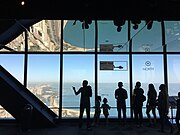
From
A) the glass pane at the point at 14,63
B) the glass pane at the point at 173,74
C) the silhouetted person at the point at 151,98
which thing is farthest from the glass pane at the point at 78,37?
the glass pane at the point at 173,74

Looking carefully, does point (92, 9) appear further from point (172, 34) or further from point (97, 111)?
point (172, 34)

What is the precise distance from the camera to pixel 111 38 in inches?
293

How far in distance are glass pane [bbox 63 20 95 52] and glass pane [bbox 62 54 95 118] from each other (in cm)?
30

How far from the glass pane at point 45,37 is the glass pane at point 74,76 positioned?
67cm

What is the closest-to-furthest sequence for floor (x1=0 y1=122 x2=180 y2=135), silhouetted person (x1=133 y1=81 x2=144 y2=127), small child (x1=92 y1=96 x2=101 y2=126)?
floor (x1=0 y1=122 x2=180 y2=135), silhouetted person (x1=133 y1=81 x2=144 y2=127), small child (x1=92 y1=96 x2=101 y2=126)

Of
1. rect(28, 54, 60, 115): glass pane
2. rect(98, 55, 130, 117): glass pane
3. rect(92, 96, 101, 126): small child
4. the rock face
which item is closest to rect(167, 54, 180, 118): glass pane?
rect(98, 55, 130, 117): glass pane

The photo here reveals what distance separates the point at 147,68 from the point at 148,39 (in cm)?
113

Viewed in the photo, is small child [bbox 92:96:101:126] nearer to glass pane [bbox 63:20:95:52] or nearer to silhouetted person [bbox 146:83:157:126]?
silhouetted person [bbox 146:83:157:126]

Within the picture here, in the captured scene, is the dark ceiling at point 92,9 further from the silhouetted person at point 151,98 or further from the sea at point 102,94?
the sea at point 102,94

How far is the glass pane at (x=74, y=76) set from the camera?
6.92 meters

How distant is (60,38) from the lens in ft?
23.3

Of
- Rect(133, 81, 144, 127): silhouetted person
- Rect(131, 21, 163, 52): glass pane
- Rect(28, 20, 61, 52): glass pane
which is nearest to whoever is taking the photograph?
Rect(133, 81, 144, 127): silhouetted person

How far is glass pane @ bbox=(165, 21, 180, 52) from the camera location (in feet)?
23.2

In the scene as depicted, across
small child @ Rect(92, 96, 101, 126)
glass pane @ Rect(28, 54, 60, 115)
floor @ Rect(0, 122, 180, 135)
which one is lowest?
floor @ Rect(0, 122, 180, 135)
